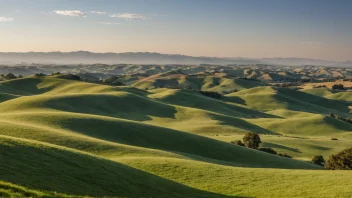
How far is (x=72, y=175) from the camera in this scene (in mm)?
26234

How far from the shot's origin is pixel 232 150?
6272 centimetres

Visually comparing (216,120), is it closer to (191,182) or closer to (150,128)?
(150,128)

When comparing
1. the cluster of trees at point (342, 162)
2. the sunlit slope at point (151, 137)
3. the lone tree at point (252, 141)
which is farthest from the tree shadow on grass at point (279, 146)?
the sunlit slope at point (151, 137)

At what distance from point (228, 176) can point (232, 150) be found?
1008 inches

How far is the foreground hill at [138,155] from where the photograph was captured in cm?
2594

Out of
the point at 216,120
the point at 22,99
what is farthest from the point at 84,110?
the point at 216,120

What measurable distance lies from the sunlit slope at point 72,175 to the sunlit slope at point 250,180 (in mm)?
3779

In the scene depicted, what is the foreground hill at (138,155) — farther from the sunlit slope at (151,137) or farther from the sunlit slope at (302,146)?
the sunlit slope at (302,146)

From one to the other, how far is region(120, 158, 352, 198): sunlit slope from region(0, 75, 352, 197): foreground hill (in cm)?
9

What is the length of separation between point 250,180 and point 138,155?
1711cm

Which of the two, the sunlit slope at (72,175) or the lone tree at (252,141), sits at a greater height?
the sunlit slope at (72,175)

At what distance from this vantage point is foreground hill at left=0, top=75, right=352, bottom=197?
25.9 meters

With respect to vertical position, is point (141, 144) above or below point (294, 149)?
above

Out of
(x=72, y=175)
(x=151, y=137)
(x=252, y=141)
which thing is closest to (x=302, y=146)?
(x=252, y=141)
